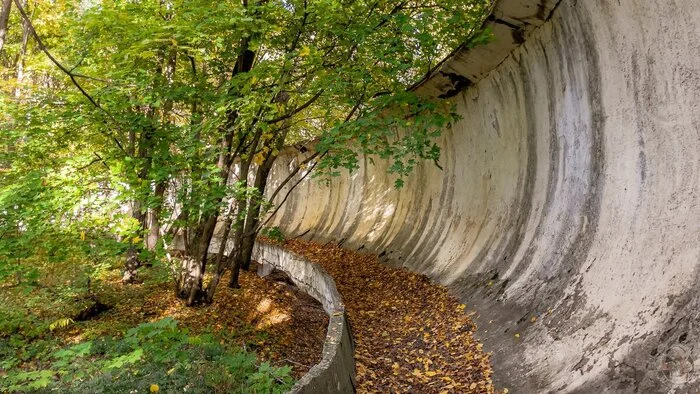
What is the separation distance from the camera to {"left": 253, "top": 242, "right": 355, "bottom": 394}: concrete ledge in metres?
3.97

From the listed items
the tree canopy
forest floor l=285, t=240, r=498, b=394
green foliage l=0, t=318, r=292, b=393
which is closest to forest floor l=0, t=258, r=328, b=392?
forest floor l=285, t=240, r=498, b=394

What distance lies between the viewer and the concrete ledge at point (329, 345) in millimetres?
3967

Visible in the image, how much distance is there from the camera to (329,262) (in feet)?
42.3

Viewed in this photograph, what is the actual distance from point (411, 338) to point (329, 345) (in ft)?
6.22

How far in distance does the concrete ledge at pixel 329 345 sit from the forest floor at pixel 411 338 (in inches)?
13.8

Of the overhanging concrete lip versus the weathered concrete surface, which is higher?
the overhanging concrete lip

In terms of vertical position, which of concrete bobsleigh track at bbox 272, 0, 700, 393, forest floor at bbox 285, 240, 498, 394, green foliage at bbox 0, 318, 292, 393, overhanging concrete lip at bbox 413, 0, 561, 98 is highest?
overhanging concrete lip at bbox 413, 0, 561, 98

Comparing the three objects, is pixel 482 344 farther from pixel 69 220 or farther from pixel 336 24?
pixel 69 220

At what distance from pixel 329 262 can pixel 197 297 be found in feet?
13.3

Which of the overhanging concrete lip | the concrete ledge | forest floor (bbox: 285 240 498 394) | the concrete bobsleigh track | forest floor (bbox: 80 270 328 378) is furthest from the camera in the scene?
forest floor (bbox: 80 270 328 378)

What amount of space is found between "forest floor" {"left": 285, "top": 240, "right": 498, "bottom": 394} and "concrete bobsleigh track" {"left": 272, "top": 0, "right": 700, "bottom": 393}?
0.94 ft

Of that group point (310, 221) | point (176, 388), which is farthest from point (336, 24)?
point (310, 221)

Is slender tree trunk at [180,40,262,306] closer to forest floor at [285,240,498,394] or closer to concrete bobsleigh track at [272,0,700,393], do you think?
forest floor at [285,240,498,394]

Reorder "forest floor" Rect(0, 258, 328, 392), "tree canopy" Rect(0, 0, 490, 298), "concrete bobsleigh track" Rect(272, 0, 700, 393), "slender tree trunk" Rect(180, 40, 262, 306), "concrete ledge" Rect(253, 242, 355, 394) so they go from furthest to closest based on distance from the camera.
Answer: "slender tree trunk" Rect(180, 40, 262, 306) → "forest floor" Rect(0, 258, 328, 392) → "tree canopy" Rect(0, 0, 490, 298) → "concrete ledge" Rect(253, 242, 355, 394) → "concrete bobsleigh track" Rect(272, 0, 700, 393)
